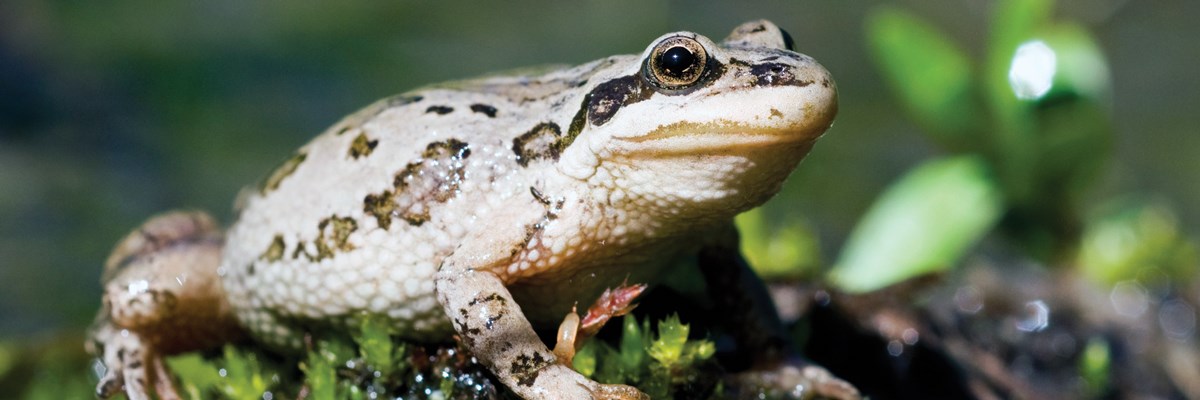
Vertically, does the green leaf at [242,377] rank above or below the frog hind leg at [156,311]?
below

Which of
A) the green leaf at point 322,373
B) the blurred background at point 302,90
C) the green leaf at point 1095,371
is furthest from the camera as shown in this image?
the blurred background at point 302,90

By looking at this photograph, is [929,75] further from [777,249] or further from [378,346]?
[378,346]

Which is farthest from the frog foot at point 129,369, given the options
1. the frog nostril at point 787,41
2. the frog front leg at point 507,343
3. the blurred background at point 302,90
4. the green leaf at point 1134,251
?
the green leaf at point 1134,251

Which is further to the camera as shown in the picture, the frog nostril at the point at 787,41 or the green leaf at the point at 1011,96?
the green leaf at the point at 1011,96

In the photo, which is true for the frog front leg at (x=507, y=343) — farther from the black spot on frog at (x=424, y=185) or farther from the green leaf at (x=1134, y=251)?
the green leaf at (x=1134, y=251)

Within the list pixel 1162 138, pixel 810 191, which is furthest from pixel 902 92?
pixel 1162 138

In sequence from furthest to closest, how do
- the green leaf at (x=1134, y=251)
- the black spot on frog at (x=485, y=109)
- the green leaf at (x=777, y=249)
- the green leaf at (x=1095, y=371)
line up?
1. the green leaf at (x=1134, y=251)
2. the green leaf at (x=777, y=249)
3. the green leaf at (x=1095, y=371)
4. the black spot on frog at (x=485, y=109)

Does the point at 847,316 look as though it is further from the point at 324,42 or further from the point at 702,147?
the point at 324,42
